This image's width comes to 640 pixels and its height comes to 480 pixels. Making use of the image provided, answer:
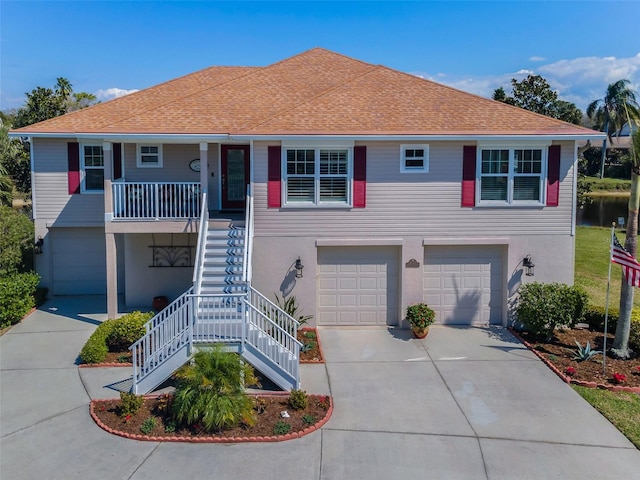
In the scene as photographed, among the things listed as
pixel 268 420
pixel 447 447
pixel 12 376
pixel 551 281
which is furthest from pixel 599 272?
pixel 12 376

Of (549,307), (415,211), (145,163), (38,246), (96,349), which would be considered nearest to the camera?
(96,349)

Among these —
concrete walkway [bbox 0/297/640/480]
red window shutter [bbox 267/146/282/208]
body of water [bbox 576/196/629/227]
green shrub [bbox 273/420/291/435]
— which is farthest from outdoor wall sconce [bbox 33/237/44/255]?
body of water [bbox 576/196/629/227]

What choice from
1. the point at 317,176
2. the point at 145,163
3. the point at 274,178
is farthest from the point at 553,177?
the point at 145,163

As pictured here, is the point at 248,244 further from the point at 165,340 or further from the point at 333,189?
the point at 165,340

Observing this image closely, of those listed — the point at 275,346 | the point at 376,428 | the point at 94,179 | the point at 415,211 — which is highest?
the point at 94,179

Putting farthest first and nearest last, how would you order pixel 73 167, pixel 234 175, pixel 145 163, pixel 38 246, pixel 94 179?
pixel 38 246 < pixel 94 179 < pixel 73 167 < pixel 234 175 < pixel 145 163

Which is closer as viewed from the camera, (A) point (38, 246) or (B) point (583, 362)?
(B) point (583, 362)

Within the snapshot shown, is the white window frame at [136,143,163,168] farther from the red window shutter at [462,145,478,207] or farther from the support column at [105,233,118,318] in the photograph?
the red window shutter at [462,145,478,207]

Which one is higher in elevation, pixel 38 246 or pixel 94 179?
pixel 94 179
